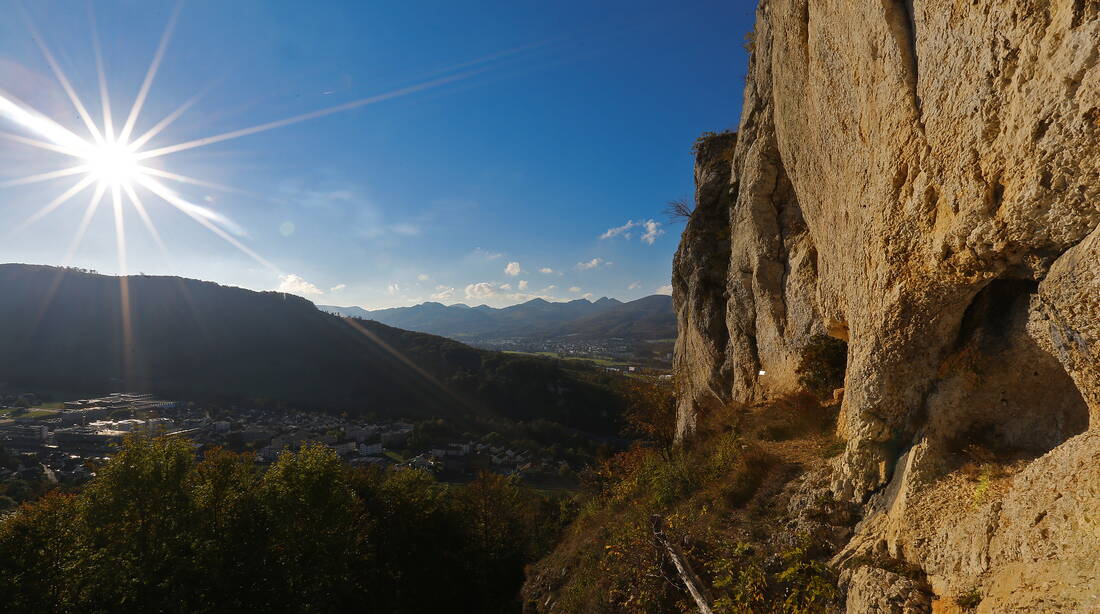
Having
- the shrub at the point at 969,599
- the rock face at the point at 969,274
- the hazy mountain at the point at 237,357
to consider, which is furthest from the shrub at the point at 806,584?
the hazy mountain at the point at 237,357

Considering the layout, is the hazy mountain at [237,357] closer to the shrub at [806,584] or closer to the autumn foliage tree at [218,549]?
the autumn foliage tree at [218,549]

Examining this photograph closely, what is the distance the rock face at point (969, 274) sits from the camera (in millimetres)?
3760

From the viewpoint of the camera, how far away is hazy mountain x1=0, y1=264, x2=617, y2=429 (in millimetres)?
108438

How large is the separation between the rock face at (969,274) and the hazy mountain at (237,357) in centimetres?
10261

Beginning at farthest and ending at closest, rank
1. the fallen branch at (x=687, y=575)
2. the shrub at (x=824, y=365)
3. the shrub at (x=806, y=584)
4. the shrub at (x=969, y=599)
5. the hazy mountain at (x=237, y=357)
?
the hazy mountain at (x=237, y=357), the shrub at (x=824, y=365), the fallen branch at (x=687, y=575), the shrub at (x=806, y=584), the shrub at (x=969, y=599)

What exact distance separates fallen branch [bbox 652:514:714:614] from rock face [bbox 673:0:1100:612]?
2.59 metres

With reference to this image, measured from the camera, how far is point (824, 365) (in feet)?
40.4

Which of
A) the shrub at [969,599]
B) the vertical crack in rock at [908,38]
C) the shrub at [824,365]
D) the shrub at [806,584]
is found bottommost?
the shrub at [806,584]

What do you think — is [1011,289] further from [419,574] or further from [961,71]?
[419,574]

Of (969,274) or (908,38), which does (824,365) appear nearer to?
(969,274)

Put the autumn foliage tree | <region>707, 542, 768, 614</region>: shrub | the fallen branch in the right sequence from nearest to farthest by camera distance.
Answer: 1. <region>707, 542, 768, 614</region>: shrub
2. the fallen branch
3. the autumn foliage tree

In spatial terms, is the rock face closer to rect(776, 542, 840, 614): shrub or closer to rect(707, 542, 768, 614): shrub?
rect(776, 542, 840, 614): shrub

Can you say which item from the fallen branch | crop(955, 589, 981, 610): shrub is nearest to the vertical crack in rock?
crop(955, 589, 981, 610): shrub

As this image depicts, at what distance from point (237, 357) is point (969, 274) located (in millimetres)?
150591
